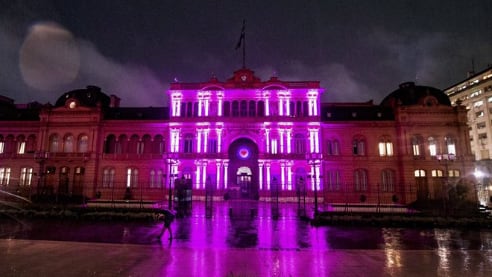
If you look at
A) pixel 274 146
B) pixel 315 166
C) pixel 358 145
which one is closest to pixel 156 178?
pixel 274 146

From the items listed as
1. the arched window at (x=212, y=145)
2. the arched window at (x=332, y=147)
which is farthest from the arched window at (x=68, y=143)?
the arched window at (x=332, y=147)

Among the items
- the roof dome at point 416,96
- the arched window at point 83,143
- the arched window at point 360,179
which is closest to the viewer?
the arched window at point 360,179

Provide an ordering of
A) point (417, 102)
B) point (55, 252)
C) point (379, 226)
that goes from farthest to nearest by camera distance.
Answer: point (417, 102) < point (379, 226) < point (55, 252)

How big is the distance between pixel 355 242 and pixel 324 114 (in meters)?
29.0

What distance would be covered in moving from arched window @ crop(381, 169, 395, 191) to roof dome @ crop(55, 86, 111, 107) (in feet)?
141

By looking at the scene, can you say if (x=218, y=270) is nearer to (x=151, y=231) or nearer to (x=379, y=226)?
(x=151, y=231)

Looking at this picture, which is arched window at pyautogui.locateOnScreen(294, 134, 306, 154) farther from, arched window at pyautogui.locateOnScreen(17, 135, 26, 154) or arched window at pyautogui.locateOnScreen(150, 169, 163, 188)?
arched window at pyautogui.locateOnScreen(17, 135, 26, 154)

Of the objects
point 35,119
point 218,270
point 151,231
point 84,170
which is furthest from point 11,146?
point 218,270

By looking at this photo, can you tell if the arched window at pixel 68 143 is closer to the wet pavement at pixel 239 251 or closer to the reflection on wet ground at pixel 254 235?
the reflection on wet ground at pixel 254 235

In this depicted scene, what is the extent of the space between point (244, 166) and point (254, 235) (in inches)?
989

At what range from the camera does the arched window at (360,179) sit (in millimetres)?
35812

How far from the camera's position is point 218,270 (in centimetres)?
794

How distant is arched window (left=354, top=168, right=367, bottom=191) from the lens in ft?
117

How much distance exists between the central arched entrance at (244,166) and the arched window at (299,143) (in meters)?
5.94
